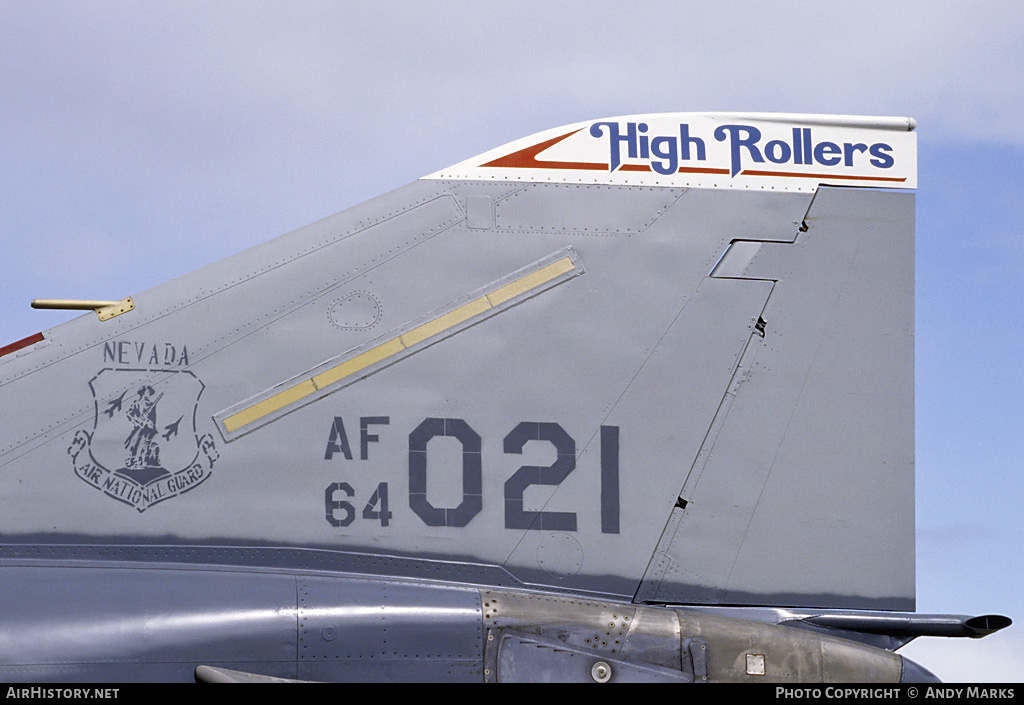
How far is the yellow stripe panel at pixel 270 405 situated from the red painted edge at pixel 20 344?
944 millimetres

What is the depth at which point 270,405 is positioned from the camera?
5.75m

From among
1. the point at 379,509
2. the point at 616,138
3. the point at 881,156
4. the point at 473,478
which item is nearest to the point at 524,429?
the point at 473,478

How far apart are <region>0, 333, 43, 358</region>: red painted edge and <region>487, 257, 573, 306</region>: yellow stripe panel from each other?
6.91 ft

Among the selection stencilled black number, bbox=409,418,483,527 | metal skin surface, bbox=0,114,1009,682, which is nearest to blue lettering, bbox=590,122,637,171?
metal skin surface, bbox=0,114,1009,682

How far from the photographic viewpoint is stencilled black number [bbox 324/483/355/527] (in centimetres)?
568

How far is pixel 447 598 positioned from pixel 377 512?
565 millimetres

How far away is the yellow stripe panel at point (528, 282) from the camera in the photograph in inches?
237

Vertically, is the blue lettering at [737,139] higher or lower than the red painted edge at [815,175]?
Result: higher

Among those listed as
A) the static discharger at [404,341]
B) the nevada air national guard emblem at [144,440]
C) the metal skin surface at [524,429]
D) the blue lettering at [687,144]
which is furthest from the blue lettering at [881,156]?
the nevada air national guard emblem at [144,440]

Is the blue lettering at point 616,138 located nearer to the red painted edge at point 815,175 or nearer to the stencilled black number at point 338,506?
the red painted edge at point 815,175

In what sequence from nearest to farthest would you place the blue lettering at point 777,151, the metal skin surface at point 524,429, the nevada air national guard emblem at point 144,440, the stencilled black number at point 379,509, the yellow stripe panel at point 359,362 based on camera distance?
the metal skin surface at point 524,429 → the nevada air national guard emblem at point 144,440 → the stencilled black number at point 379,509 → the yellow stripe panel at point 359,362 → the blue lettering at point 777,151

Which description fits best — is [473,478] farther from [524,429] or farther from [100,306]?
[100,306]

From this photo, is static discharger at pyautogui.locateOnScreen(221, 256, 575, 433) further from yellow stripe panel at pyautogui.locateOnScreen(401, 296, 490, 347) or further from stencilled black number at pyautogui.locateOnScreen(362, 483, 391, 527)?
stencilled black number at pyautogui.locateOnScreen(362, 483, 391, 527)
